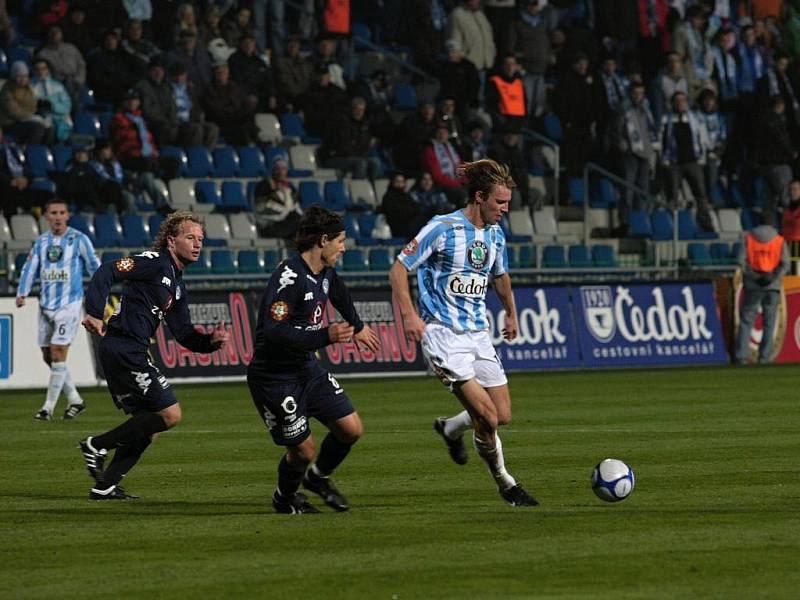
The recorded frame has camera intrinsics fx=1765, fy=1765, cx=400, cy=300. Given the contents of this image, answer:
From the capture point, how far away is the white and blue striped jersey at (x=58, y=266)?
19766 millimetres

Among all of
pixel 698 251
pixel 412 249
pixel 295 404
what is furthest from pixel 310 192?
pixel 295 404

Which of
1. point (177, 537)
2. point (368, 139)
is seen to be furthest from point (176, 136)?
point (177, 537)

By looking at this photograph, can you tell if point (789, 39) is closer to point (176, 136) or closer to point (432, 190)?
point (432, 190)

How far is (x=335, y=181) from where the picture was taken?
2920 cm

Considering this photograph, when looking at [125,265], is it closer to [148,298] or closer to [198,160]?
[148,298]

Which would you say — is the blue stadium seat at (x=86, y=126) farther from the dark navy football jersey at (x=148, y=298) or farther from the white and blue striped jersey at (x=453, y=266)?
the white and blue striped jersey at (x=453, y=266)

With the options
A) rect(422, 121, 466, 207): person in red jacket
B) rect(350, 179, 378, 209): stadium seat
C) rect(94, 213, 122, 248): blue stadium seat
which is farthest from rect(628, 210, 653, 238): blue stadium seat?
rect(94, 213, 122, 248): blue stadium seat

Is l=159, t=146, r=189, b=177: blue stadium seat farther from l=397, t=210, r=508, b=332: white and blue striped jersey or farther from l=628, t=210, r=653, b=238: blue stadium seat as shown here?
l=397, t=210, r=508, b=332: white and blue striped jersey

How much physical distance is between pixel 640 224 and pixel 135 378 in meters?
21.1

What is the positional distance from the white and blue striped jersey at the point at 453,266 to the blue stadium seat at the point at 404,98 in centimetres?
2032

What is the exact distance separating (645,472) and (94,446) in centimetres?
403

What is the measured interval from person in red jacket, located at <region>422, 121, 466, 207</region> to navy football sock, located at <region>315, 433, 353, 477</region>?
718 inches

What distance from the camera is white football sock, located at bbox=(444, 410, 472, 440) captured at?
477 inches

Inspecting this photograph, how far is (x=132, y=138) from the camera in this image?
88.6 feet
